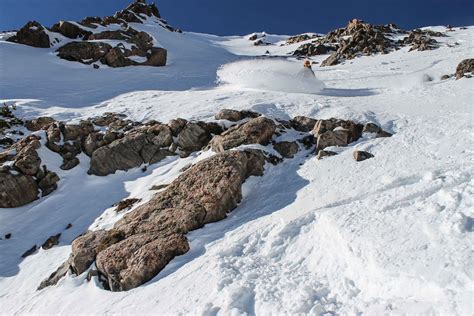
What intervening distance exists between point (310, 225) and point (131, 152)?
933 cm

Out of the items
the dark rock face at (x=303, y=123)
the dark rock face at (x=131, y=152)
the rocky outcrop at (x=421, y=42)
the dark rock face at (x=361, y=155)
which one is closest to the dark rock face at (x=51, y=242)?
the dark rock face at (x=131, y=152)

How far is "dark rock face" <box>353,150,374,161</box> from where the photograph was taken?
38.9 ft

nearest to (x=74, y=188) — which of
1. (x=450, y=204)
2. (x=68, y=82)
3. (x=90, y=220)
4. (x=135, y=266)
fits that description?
(x=90, y=220)

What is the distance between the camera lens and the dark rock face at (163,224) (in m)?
9.27

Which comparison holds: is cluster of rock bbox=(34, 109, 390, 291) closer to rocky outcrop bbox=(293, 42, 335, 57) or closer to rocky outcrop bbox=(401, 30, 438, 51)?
rocky outcrop bbox=(401, 30, 438, 51)

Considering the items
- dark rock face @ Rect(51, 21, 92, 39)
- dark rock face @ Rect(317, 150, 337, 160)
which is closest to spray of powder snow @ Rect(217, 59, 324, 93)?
dark rock face @ Rect(317, 150, 337, 160)

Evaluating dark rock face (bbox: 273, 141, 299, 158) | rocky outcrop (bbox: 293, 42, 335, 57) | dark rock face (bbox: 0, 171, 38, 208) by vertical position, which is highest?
rocky outcrop (bbox: 293, 42, 335, 57)

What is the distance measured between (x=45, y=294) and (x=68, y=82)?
74.4ft

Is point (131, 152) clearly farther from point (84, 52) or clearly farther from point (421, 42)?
point (421, 42)

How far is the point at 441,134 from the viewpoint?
488 inches

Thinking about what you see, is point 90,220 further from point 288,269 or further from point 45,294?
point 288,269

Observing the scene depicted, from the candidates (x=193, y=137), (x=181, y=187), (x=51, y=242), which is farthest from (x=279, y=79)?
(x=51, y=242)

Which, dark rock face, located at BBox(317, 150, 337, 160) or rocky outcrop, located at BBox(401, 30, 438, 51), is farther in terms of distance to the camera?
rocky outcrop, located at BBox(401, 30, 438, 51)

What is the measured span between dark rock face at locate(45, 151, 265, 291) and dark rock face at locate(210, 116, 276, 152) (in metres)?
1.08
